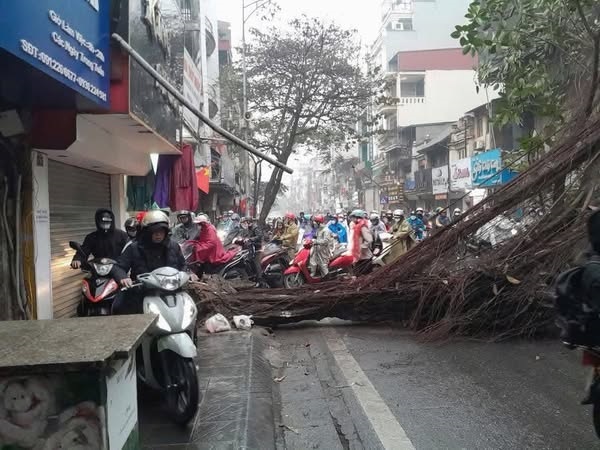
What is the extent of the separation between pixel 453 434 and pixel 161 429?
6.73 ft

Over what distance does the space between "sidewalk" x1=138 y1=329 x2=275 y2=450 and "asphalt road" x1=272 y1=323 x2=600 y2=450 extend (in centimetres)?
18

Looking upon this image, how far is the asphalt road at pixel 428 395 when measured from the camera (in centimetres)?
374

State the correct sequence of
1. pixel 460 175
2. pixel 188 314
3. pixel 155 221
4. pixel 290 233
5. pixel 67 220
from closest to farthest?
1. pixel 188 314
2. pixel 155 221
3. pixel 67 220
4. pixel 290 233
5. pixel 460 175

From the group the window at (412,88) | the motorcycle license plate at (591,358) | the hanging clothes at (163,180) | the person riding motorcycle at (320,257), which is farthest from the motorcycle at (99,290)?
the window at (412,88)

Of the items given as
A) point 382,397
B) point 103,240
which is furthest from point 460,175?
point 382,397

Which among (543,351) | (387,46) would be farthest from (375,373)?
(387,46)

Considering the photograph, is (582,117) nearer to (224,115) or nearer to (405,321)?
(405,321)

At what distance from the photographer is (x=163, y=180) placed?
10.4 meters

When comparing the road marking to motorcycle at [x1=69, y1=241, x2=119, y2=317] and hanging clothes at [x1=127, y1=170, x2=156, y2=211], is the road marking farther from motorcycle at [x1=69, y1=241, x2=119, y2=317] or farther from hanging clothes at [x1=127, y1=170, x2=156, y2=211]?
hanging clothes at [x1=127, y1=170, x2=156, y2=211]

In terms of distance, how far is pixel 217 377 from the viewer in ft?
16.7

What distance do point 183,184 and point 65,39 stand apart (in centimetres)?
593

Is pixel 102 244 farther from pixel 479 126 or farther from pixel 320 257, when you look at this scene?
pixel 479 126

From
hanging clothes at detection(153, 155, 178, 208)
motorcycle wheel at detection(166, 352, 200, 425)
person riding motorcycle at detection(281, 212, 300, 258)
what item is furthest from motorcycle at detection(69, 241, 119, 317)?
person riding motorcycle at detection(281, 212, 300, 258)

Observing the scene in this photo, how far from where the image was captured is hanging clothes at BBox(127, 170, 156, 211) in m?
10.8
